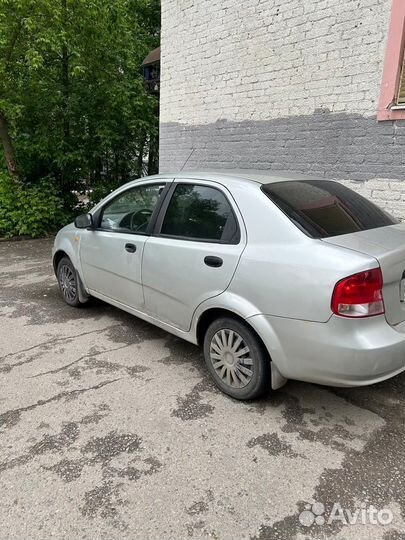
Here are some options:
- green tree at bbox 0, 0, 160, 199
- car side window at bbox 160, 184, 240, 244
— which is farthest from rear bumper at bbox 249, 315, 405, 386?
green tree at bbox 0, 0, 160, 199

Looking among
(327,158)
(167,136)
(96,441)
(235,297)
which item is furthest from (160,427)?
(167,136)

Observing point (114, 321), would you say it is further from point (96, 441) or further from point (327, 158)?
point (327, 158)

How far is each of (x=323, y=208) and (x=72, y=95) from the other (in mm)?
7872

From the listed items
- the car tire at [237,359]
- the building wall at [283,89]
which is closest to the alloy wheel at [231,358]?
the car tire at [237,359]

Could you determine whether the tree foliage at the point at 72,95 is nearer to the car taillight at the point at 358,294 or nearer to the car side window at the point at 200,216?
the car side window at the point at 200,216

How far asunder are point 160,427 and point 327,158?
4.09m

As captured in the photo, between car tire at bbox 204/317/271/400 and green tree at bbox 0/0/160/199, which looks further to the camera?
green tree at bbox 0/0/160/199

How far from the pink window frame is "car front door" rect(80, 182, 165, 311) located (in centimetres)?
292

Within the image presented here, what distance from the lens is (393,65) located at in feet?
14.7

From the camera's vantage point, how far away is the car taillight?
2197 millimetres

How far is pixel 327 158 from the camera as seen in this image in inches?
205

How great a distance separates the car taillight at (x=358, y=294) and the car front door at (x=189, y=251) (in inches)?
28.1

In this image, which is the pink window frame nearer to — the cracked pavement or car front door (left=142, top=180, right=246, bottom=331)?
car front door (left=142, top=180, right=246, bottom=331)

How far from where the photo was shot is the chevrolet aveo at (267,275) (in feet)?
7.39
